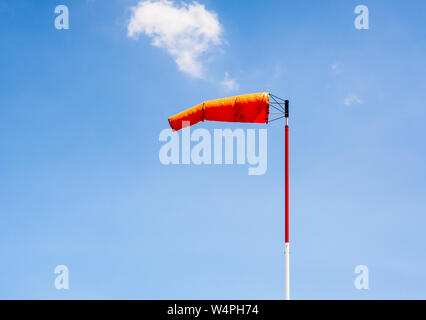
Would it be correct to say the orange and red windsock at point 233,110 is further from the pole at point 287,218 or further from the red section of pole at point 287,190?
the red section of pole at point 287,190

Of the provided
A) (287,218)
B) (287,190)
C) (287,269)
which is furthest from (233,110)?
(287,269)

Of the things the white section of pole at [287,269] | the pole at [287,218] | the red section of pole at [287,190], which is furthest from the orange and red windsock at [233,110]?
the white section of pole at [287,269]

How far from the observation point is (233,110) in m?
21.0

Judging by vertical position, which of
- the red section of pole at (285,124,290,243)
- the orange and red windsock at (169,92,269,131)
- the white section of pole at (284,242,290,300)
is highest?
the orange and red windsock at (169,92,269,131)

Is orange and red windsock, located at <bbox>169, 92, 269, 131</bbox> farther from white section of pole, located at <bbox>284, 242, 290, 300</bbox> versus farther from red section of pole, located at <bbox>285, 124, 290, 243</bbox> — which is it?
white section of pole, located at <bbox>284, 242, 290, 300</bbox>

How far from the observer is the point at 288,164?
66.5 feet

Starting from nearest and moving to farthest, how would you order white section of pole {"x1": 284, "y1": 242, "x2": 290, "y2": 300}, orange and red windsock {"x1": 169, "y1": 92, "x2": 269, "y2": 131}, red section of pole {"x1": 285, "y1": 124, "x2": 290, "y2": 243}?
white section of pole {"x1": 284, "y1": 242, "x2": 290, "y2": 300} < red section of pole {"x1": 285, "y1": 124, "x2": 290, "y2": 243} < orange and red windsock {"x1": 169, "y1": 92, "x2": 269, "y2": 131}

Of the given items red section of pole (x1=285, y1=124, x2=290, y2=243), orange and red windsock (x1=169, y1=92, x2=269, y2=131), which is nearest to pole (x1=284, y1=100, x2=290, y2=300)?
red section of pole (x1=285, y1=124, x2=290, y2=243)

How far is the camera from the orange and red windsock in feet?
68.1

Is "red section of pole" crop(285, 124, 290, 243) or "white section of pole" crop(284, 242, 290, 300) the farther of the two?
"red section of pole" crop(285, 124, 290, 243)

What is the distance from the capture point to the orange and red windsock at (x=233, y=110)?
20750 millimetres

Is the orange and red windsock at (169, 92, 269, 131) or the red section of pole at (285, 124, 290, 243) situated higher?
the orange and red windsock at (169, 92, 269, 131)
